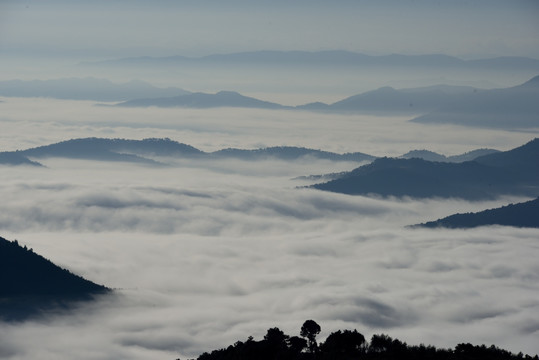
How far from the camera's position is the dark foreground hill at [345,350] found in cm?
11419

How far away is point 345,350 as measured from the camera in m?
118

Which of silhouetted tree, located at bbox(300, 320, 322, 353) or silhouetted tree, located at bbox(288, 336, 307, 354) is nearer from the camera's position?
silhouetted tree, located at bbox(288, 336, 307, 354)

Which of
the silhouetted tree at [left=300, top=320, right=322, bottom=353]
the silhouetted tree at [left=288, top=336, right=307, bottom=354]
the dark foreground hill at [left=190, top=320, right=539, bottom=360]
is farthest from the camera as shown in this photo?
the silhouetted tree at [left=300, top=320, right=322, bottom=353]

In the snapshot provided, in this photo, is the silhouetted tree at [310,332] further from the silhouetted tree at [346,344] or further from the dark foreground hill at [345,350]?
the silhouetted tree at [346,344]

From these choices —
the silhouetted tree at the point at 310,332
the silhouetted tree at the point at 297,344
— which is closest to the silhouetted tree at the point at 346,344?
the silhouetted tree at the point at 310,332

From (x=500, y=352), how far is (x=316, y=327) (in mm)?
24407

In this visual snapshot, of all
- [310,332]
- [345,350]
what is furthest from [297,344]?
[345,350]

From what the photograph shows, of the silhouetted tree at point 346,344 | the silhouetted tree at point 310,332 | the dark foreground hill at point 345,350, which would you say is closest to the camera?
the dark foreground hill at point 345,350

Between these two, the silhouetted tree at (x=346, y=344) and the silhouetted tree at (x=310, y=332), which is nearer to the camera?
the silhouetted tree at (x=346, y=344)

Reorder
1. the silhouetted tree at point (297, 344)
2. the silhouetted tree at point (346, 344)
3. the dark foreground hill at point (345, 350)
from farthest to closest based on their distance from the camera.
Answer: the silhouetted tree at point (346, 344) → the silhouetted tree at point (297, 344) → the dark foreground hill at point (345, 350)

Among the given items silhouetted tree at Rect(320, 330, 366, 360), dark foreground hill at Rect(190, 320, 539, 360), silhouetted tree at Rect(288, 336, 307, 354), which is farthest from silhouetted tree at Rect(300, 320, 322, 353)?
silhouetted tree at Rect(320, 330, 366, 360)

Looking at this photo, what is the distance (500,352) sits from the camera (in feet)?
386

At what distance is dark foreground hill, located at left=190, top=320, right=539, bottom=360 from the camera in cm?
11419

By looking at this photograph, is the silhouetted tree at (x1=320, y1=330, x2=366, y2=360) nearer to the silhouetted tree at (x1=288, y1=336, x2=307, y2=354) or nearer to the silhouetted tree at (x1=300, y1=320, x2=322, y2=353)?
the silhouetted tree at (x1=300, y1=320, x2=322, y2=353)
